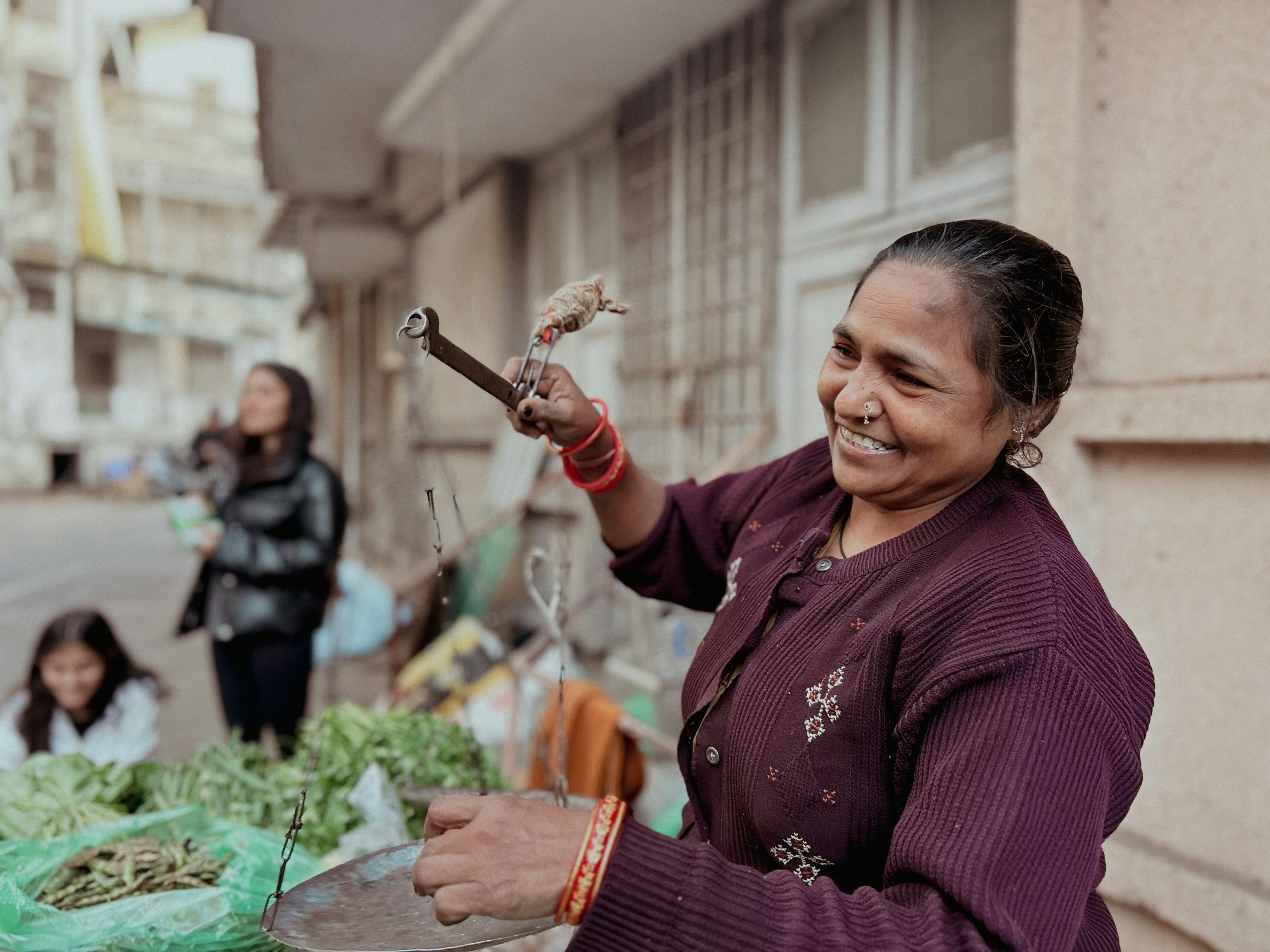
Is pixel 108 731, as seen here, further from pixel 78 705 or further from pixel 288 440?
pixel 288 440

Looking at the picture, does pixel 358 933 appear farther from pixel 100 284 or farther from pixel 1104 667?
pixel 100 284

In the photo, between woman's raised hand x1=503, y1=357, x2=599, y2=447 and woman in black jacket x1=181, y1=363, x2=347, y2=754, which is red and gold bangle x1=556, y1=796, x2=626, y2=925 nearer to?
woman's raised hand x1=503, y1=357, x2=599, y2=447

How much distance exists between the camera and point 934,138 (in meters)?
3.37

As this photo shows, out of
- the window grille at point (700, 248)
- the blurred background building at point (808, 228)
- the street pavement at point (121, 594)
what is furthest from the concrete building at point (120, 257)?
the window grille at point (700, 248)

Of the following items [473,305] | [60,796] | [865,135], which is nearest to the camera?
[60,796]

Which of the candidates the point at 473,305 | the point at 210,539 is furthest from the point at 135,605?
the point at 210,539

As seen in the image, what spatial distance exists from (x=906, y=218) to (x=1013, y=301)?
8.41ft

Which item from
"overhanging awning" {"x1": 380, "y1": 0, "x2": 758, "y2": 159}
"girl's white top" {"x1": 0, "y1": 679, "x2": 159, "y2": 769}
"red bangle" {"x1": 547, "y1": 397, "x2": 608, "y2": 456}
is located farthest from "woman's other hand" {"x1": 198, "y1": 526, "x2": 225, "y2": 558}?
"overhanging awning" {"x1": 380, "y1": 0, "x2": 758, "y2": 159}

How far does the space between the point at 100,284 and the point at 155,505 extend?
26.4 ft

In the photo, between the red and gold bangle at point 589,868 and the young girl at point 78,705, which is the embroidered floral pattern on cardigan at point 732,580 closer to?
the red and gold bangle at point 589,868

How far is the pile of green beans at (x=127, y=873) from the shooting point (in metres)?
1.57

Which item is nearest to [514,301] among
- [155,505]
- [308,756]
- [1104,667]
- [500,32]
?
[500,32]

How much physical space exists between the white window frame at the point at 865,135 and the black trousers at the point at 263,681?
2695mm

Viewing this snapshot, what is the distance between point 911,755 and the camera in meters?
1.01
